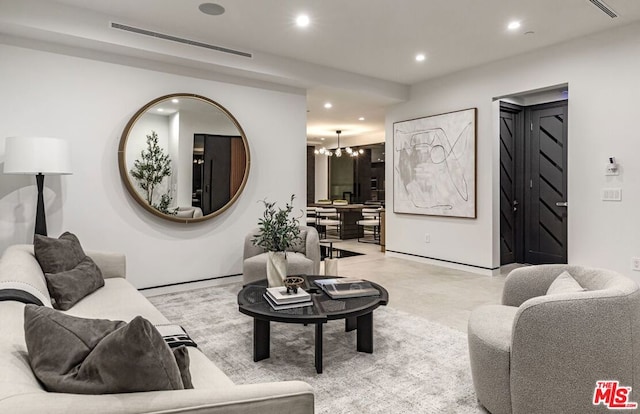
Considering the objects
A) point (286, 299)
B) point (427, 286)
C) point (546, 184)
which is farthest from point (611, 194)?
point (286, 299)

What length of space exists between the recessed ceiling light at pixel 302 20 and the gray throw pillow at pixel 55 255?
9.38ft

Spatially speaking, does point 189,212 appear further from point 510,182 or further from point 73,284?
point 510,182

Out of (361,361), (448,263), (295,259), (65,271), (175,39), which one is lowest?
(361,361)

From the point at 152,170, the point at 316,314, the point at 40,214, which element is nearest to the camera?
the point at 316,314

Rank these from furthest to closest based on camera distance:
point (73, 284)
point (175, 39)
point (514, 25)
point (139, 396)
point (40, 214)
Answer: point (175, 39), point (514, 25), point (40, 214), point (73, 284), point (139, 396)

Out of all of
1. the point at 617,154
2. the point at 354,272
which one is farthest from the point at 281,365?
the point at 617,154

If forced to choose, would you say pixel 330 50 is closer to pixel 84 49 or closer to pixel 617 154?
pixel 84 49

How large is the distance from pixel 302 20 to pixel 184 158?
Answer: 2.02 metres

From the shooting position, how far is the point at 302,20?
13.2ft

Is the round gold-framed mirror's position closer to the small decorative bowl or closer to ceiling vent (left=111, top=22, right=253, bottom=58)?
ceiling vent (left=111, top=22, right=253, bottom=58)

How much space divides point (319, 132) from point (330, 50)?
573 cm

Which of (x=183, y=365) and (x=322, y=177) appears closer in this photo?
(x=183, y=365)

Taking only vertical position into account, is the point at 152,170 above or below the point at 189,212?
above

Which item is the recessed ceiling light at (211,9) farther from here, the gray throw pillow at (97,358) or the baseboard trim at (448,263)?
the baseboard trim at (448,263)
